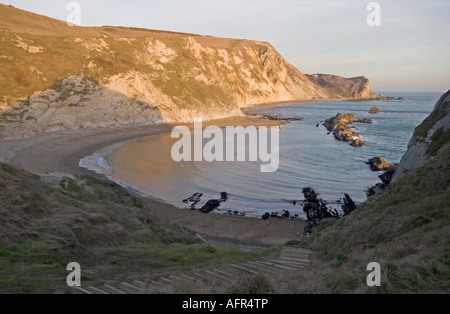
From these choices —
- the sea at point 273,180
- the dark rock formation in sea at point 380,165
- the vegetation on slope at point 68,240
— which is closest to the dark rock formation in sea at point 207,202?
the sea at point 273,180

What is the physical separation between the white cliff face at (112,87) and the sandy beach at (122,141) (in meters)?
3.98

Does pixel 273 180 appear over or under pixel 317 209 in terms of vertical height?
over

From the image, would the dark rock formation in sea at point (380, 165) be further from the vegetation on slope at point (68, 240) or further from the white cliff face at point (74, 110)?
the white cliff face at point (74, 110)

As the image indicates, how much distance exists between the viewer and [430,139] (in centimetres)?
1970

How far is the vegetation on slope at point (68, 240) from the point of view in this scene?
29.8ft

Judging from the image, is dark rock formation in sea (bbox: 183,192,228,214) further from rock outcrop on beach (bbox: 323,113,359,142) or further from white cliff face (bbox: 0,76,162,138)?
rock outcrop on beach (bbox: 323,113,359,142)

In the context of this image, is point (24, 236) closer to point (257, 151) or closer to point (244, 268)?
point (244, 268)

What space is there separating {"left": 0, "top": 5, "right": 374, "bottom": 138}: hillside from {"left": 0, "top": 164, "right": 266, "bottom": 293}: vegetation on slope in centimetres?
4011

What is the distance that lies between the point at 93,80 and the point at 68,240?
209 ft

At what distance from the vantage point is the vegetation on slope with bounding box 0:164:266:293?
29.8ft

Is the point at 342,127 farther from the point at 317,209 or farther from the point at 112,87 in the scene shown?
the point at 317,209

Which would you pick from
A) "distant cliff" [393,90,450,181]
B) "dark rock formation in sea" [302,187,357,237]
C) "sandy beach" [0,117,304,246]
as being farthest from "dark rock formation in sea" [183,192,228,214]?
"distant cliff" [393,90,450,181]

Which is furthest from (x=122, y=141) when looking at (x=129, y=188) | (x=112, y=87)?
(x=129, y=188)

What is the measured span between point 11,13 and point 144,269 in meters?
102
